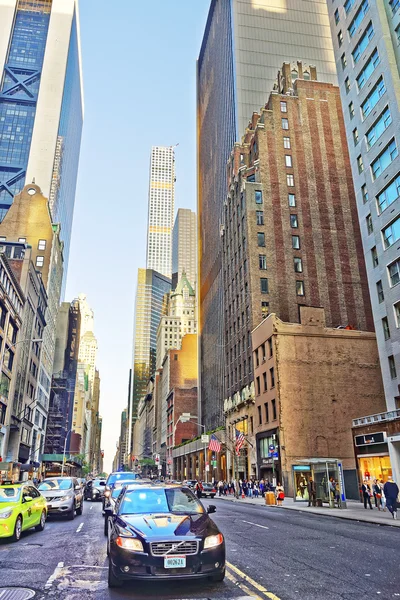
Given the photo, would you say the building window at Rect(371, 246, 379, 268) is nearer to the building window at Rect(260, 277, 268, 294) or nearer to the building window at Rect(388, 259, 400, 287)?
the building window at Rect(388, 259, 400, 287)

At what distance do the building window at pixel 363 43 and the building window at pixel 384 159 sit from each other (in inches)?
417

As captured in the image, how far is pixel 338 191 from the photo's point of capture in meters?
75.2

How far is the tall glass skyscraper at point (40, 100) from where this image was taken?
489 ft

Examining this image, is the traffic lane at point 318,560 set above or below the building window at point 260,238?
below

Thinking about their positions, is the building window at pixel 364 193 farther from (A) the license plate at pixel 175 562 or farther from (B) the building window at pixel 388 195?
(A) the license plate at pixel 175 562

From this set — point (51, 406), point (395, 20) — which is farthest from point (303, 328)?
point (51, 406)

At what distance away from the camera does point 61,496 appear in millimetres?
20250

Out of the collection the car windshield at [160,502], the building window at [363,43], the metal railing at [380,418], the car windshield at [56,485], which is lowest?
the car windshield at [160,502]

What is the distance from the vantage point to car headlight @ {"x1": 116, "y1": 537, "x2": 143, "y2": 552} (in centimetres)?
713

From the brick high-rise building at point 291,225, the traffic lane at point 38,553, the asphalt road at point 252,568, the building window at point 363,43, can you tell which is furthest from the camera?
the brick high-rise building at point 291,225

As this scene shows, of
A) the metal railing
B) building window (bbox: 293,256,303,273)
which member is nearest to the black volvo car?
the metal railing

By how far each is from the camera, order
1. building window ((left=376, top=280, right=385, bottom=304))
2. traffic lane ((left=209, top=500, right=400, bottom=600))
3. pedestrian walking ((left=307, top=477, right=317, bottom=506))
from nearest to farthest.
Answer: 1. traffic lane ((left=209, top=500, right=400, bottom=600))
2. pedestrian walking ((left=307, top=477, right=317, bottom=506))
3. building window ((left=376, top=280, right=385, bottom=304))

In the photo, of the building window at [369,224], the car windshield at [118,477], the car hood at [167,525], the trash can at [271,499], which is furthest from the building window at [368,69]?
the car hood at [167,525]

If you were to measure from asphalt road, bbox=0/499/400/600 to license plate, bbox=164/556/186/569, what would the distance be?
1.52 ft
